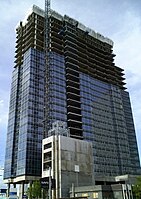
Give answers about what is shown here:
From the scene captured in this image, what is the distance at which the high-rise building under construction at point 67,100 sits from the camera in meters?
126

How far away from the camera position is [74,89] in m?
147

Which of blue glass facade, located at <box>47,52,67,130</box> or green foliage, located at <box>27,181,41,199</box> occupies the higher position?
blue glass facade, located at <box>47,52,67,130</box>

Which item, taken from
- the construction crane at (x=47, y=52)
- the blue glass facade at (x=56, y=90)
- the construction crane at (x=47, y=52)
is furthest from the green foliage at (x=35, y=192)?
the blue glass facade at (x=56, y=90)

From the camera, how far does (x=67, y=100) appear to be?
140375mm

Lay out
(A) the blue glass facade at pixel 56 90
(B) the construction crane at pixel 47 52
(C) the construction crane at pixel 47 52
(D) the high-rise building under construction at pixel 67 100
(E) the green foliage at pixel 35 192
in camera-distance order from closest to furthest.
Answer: (E) the green foliage at pixel 35 192, (D) the high-rise building under construction at pixel 67 100, (C) the construction crane at pixel 47 52, (B) the construction crane at pixel 47 52, (A) the blue glass facade at pixel 56 90

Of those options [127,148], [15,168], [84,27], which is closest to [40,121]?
[15,168]

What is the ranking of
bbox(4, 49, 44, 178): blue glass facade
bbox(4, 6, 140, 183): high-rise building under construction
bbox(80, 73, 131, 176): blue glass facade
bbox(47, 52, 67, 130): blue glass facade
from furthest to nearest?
bbox(80, 73, 131, 176): blue glass facade
bbox(47, 52, 67, 130): blue glass facade
bbox(4, 6, 140, 183): high-rise building under construction
bbox(4, 49, 44, 178): blue glass facade

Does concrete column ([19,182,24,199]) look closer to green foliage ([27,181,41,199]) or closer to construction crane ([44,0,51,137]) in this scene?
green foliage ([27,181,41,199])

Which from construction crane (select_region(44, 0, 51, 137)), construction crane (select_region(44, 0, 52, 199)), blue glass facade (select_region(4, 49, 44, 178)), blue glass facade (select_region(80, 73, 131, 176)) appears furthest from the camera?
blue glass facade (select_region(80, 73, 131, 176))

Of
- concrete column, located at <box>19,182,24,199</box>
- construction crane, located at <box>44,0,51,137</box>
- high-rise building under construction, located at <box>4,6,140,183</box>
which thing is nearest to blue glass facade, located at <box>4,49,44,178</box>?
high-rise building under construction, located at <box>4,6,140,183</box>

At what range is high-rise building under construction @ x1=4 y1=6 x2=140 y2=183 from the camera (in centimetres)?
12631

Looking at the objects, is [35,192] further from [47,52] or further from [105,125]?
[47,52]

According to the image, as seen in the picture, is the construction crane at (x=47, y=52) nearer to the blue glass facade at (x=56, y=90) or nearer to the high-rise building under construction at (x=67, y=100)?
the high-rise building under construction at (x=67, y=100)

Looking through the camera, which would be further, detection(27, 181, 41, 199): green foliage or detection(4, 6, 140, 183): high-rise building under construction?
detection(4, 6, 140, 183): high-rise building under construction
